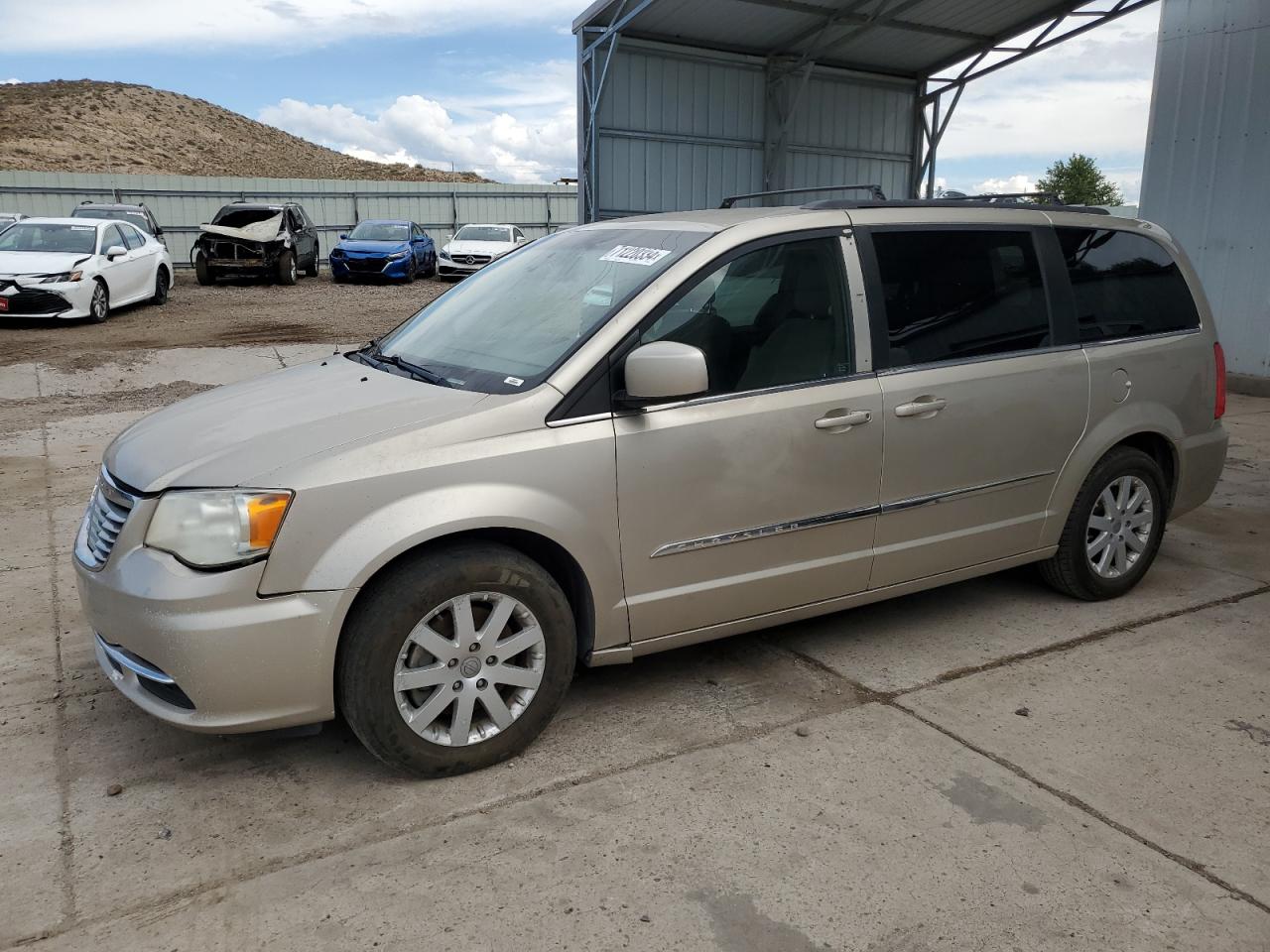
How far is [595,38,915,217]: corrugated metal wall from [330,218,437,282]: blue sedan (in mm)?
7827

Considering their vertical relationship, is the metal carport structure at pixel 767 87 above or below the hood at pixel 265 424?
above

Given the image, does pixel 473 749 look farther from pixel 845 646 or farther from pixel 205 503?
pixel 845 646

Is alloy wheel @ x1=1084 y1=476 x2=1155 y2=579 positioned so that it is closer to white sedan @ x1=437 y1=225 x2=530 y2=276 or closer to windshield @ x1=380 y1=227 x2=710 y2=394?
windshield @ x1=380 y1=227 x2=710 y2=394

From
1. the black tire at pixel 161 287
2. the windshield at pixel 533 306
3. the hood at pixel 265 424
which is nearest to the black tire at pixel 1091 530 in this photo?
the windshield at pixel 533 306

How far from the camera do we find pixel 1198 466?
193 inches

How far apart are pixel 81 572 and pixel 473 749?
135 cm

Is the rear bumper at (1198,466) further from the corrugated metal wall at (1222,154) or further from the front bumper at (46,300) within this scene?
the front bumper at (46,300)

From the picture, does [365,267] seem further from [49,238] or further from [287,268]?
[49,238]

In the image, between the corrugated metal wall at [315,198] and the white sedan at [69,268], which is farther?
the corrugated metal wall at [315,198]

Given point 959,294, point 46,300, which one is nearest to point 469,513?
point 959,294

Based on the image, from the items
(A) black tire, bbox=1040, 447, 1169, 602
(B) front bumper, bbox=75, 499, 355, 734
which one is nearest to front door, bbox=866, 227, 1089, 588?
(A) black tire, bbox=1040, 447, 1169, 602

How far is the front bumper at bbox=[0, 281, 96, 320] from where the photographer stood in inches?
539

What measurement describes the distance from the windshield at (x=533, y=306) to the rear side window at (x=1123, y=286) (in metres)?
1.86

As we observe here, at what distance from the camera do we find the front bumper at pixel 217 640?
2.87 m
